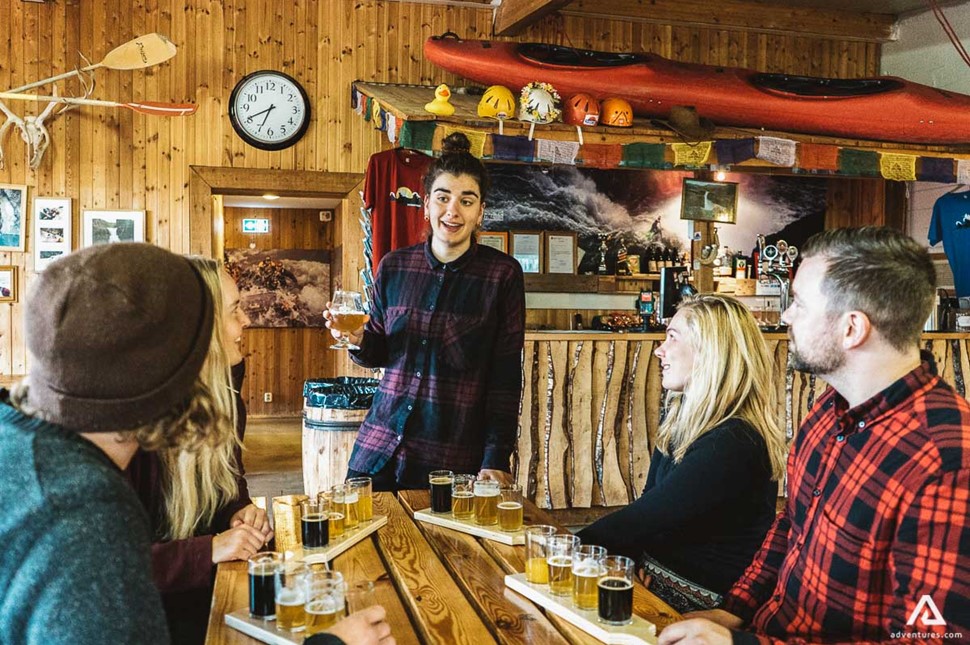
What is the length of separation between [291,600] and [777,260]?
7243 millimetres

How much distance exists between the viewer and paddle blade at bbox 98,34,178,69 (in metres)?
5.91

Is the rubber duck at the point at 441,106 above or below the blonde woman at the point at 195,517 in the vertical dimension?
above

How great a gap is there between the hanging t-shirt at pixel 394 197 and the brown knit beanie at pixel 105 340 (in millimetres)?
4697

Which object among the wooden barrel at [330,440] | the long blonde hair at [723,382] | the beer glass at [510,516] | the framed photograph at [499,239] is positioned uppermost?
the framed photograph at [499,239]

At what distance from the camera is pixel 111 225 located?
6453mm

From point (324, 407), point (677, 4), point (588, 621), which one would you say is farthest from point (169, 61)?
point (588, 621)

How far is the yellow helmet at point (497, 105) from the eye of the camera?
5516mm

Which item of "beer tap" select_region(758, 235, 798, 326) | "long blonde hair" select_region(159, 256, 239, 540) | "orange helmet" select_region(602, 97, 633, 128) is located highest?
"orange helmet" select_region(602, 97, 633, 128)

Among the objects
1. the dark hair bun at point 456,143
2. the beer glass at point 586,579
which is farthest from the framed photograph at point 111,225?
the beer glass at point 586,579

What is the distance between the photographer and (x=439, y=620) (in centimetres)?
156

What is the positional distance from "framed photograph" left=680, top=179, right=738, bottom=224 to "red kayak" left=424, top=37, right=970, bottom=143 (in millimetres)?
523

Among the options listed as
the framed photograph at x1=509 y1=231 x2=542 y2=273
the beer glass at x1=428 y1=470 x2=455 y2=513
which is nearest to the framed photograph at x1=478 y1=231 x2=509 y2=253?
the framed photograph at x1=509 y1=231 x2=542 y2=273

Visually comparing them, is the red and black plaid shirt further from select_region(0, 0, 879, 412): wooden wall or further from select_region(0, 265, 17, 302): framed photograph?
select_region(0, 265, 17, 302): framed photograph

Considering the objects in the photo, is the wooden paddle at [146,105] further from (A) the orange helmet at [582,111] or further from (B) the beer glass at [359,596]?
(B) the beer glass at [359,596]
